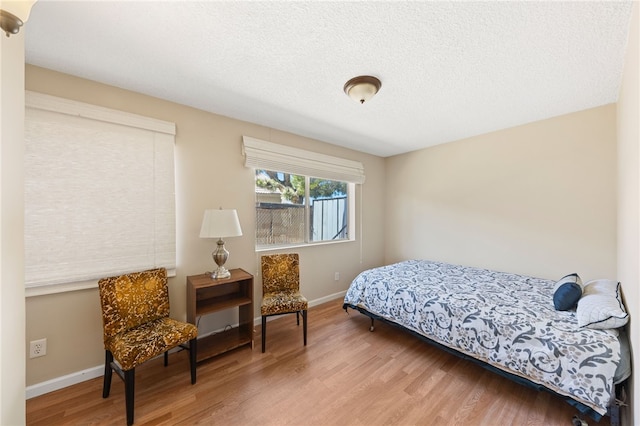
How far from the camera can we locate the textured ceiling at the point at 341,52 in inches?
50.9

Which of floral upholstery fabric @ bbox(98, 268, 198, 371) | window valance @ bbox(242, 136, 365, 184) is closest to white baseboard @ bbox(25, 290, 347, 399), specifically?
floral upholstery fabric @ bbox(98, 268, 198, 371)

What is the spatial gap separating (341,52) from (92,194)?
222 cm

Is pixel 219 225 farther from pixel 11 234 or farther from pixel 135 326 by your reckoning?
pixel 11 234

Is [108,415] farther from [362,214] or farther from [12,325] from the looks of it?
[362,214]

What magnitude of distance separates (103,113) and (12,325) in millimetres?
1635

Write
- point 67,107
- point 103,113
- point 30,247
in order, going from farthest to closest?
point 103,113
point 67,107
point 30,247

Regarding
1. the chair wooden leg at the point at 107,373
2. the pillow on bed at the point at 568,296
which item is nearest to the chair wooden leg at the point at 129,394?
the chair wooden leg at the point at 107,373

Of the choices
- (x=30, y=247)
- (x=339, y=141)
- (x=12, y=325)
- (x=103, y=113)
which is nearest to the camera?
(x=12, y=325)

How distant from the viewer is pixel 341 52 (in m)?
1.61

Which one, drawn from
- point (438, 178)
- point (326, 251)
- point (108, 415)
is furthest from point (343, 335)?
point (438, 178)

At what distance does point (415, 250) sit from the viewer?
4.00 m

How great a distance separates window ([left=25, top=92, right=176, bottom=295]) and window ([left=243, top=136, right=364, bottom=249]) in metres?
0.97

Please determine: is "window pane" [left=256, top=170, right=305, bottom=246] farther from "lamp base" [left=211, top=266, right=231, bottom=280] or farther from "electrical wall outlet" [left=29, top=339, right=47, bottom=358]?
"electrical wall outlet" [left=29, top=339, right=47, bottom=358]

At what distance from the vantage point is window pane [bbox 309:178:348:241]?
364cm
